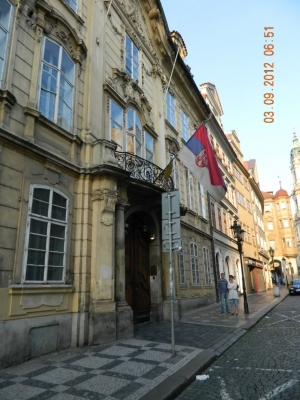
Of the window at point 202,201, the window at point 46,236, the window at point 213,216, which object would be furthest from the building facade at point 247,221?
the window at point 46,236

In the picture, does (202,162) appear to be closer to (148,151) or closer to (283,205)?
(148,151)

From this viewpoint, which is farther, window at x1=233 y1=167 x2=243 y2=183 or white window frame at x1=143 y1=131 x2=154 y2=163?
window at x1=233 y1=167 x2=243 y2=183

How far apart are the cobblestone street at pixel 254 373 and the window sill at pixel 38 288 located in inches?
154

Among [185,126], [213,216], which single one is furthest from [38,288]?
[213,216]

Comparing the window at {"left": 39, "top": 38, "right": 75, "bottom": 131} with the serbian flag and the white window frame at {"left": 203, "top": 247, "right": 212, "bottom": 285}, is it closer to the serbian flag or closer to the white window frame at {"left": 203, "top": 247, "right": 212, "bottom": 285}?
the serbian flag

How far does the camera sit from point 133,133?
39.4 feet

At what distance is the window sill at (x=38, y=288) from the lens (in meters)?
6.29

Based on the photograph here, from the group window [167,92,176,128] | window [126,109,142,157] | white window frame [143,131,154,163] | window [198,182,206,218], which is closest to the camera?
window [126,109,142,157]

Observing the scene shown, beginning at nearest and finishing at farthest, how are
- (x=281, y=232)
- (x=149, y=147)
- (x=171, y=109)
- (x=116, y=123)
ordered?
(x=116, y=123) < (x=149, y=147) < (x=171, y=109) < (x=281, y=232)

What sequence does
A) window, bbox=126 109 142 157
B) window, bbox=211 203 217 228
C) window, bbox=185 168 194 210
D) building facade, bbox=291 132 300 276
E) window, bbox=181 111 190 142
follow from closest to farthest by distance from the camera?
window, bbox=126 109 142 157, window, bbox=185 168 194 210, window, bbox=181 111 190 142, window, bbox=211 203 217 228, building facade, bbox=291 132 300 276

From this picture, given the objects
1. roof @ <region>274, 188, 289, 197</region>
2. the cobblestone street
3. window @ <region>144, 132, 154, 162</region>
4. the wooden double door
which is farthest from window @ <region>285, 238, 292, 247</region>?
the cobblestone street

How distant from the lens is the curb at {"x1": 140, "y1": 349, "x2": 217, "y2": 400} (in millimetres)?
4172

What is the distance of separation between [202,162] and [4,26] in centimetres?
685

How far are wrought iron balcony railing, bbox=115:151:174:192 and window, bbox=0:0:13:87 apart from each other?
4070 millimetres
